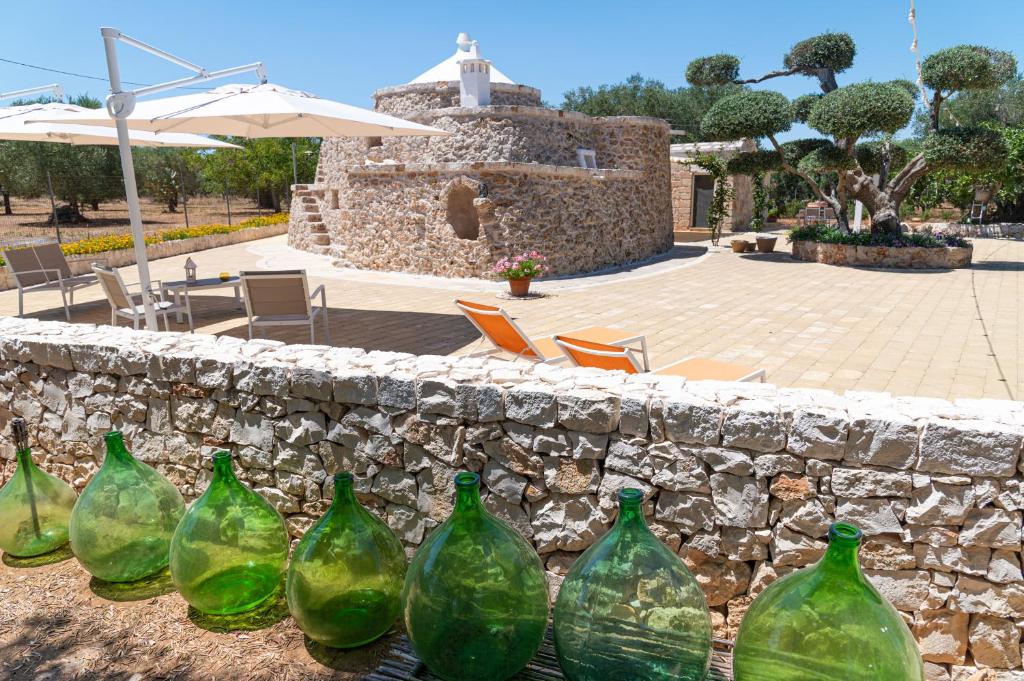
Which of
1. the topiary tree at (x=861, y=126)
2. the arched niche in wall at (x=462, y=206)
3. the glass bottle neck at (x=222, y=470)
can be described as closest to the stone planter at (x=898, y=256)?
the topiary tree at (x=861, y=126)

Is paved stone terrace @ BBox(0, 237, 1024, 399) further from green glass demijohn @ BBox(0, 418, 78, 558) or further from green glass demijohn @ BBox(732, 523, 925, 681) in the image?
green glass demijohn @ BBox(732, 523, 925, 681)

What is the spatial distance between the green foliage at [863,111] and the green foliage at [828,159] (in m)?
0.99

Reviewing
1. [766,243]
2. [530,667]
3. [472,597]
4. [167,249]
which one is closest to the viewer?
[472,597]

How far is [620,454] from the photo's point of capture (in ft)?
8.04

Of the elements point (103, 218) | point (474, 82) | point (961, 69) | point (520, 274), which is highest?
point (474, 82)

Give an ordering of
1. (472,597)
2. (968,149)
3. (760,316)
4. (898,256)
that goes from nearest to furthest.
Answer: (472,597), (760,316), (968,149), (898,256)

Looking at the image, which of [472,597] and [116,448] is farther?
[116,448]

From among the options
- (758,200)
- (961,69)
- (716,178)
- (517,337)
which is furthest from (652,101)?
(517,337)

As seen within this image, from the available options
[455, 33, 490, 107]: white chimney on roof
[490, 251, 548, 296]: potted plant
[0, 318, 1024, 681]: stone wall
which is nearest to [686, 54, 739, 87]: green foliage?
[455, 33, 490, 107]: white chimney on roof

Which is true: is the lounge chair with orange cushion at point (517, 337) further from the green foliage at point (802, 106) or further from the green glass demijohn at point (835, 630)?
the green foliage at point (802, 106)

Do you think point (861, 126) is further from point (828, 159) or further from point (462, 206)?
point (462, 206)

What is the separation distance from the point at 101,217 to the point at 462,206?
889 inches

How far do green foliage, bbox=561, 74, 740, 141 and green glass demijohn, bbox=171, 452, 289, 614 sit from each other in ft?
115

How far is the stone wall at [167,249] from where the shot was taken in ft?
42.3
